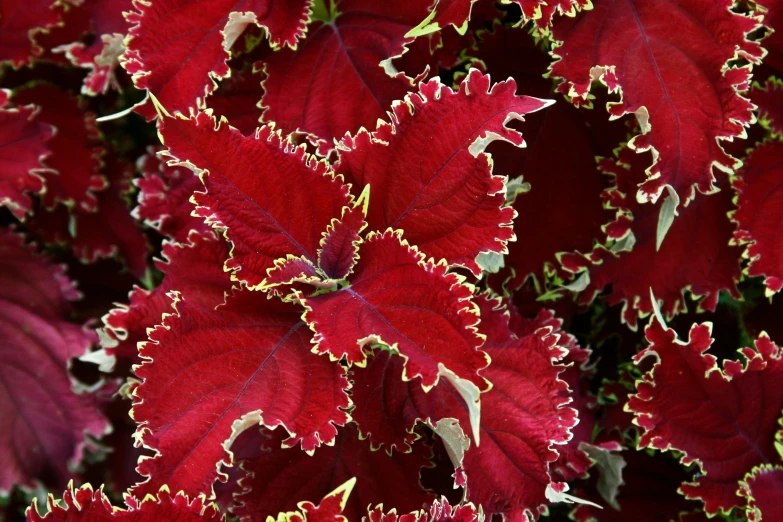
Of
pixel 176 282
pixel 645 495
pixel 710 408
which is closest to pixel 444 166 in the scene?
pixel 176 282

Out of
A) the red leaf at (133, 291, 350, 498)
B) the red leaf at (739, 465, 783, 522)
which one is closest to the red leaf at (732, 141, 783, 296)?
the red leaf at (739, 465, 783, 522)

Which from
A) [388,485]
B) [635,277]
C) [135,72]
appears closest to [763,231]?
[635,277]

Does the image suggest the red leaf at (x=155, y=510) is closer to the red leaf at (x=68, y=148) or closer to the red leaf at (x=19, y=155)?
the red leaf at (x=19, y=155)

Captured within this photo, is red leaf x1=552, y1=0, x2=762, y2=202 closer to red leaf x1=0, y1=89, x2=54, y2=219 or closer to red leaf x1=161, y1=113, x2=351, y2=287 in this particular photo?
red leaf x1=161, y1=113, x2=351, y2=287

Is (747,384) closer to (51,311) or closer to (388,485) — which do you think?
(388,485)

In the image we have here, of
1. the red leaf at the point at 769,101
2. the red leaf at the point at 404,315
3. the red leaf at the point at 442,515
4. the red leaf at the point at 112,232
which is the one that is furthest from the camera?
the red leaf at the point at 112,232

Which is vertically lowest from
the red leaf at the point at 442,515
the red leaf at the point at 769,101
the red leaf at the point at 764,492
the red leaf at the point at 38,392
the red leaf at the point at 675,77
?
the red leaf at the point at 38,392

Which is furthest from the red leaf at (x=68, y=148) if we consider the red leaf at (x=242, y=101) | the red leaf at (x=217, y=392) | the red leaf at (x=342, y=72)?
the red leaf at (x=217, y=392)

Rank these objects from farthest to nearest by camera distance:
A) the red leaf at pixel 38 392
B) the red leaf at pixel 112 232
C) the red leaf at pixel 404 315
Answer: the red leaf at pixel 112 232
the red leaf at pixel 38 392
the red leaf at pixel 404 315

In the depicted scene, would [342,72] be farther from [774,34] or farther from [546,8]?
[774,34]
